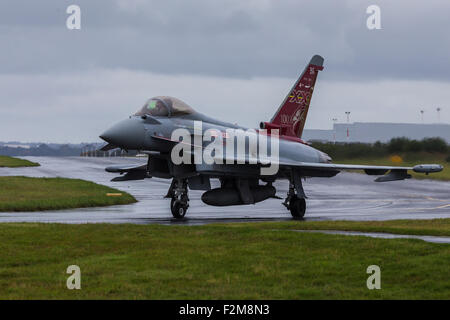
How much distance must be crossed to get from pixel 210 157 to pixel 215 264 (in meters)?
11.3

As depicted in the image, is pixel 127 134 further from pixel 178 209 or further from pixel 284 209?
pixel 284 209

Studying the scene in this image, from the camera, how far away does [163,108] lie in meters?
24.7

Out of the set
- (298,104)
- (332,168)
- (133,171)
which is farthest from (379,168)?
(133,171)

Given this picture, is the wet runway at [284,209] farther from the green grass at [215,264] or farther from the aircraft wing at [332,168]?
the green grass at [215,264]

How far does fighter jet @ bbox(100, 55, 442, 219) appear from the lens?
2419cm

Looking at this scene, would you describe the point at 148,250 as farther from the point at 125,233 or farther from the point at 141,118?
the point at 141,118

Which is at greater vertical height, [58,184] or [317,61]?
[317,61]

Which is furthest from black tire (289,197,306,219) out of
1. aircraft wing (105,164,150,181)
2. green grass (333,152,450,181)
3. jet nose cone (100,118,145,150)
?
green grass (333,152,450,181)

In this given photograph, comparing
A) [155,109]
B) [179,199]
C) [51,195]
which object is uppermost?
[155,109]

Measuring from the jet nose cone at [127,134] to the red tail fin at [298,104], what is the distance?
22.8ft

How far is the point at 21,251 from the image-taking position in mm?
15070

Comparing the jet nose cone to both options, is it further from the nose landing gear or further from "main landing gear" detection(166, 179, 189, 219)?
the nose landing gear

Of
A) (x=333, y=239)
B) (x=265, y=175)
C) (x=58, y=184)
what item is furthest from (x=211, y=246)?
(x=58, y=184)
